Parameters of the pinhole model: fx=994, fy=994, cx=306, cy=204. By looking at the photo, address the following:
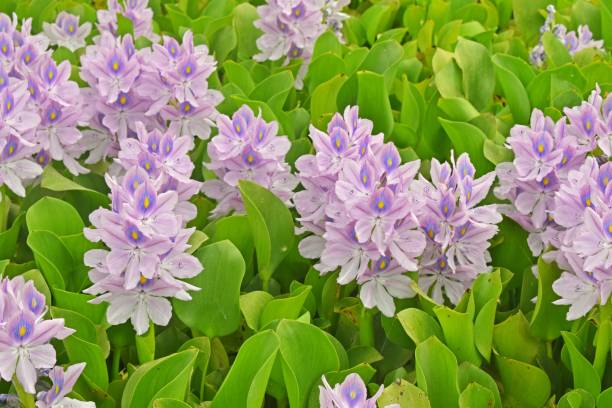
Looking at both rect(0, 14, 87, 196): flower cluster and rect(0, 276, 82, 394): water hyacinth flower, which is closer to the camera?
rect(0, 276, 82, 394): water hyacinth flower

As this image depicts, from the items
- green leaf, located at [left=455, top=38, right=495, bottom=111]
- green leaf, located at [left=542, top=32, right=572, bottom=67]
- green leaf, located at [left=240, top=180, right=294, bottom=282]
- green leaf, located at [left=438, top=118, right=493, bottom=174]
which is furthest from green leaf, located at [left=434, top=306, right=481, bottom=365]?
green leaf, located at [left=542, top=32, right=572, bottom=67]

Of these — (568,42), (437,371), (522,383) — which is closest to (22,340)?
(437,371)

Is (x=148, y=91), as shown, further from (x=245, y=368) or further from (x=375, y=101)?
(x=245, y=368)

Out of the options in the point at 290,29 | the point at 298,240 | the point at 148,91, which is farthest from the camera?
the point at 290,29

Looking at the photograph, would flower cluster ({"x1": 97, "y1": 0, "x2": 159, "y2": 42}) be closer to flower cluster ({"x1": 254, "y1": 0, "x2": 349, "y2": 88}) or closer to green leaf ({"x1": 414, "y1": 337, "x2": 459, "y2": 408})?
flower cluster ({"x1": 254, "y1": 0, "x2": 349, "y2": 88})

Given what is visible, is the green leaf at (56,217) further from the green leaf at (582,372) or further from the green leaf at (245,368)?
the green leaf at (582,372)

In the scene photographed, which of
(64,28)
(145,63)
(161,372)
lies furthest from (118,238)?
(64,28)

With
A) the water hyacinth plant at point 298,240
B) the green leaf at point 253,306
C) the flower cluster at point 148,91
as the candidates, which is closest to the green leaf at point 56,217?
the water hyacinth plant at point 298,240
